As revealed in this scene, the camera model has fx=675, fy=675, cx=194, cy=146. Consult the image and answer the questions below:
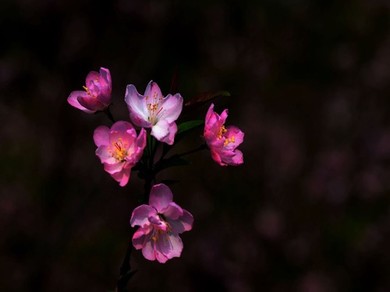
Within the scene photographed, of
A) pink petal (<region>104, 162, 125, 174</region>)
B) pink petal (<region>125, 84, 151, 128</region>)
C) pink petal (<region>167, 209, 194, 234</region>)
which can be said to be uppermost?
pink petal (<region>125, 84, 151, 128</region>)

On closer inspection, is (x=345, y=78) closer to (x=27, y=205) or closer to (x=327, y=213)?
(x=327, y=213)

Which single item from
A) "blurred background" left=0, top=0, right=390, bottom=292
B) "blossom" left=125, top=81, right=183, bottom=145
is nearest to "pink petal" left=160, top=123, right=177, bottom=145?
"blossom" left=125, top=81, right=183, bottom=145

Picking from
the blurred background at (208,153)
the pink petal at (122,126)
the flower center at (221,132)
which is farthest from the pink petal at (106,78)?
the blurred background at (208,153)

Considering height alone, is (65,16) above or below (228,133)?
below

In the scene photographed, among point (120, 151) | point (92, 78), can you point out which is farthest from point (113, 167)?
point (92, 78)

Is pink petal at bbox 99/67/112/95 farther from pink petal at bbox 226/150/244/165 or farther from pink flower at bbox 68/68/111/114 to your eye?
pink petal at bbox 226/150/244/165

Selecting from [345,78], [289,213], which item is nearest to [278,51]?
[345,78]
